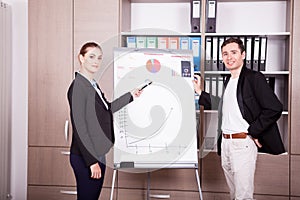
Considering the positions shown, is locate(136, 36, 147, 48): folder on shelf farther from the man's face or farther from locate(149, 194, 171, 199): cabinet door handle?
locate(149, 194, 171, 199): cabinet door handle

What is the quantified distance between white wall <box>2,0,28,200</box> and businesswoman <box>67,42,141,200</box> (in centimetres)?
138

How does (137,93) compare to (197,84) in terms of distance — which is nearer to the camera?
(137,93)

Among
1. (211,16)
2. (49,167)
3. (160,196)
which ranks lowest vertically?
(160,196)

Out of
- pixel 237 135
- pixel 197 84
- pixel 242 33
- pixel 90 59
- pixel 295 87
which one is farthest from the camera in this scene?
pixel 242 33

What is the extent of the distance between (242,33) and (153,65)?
2.81 feet

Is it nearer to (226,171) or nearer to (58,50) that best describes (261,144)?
(226,171)

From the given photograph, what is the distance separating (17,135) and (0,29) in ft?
3.18

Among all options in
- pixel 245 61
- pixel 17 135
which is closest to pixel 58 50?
pixel 17 135

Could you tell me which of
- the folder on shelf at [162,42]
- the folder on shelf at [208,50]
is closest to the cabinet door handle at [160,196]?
the folder on shelf at [208,50]

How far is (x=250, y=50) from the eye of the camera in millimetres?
3520

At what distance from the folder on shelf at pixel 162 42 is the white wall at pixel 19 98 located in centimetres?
126

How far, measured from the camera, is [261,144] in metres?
3.02

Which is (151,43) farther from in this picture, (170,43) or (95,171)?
(95,171)

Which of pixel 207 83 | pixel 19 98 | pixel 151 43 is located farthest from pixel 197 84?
pixel 19 98
